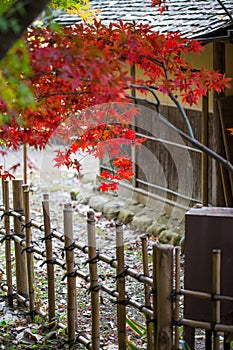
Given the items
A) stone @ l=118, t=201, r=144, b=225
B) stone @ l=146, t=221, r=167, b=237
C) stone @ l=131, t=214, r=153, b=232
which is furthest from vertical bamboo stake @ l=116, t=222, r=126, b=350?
stone @ l=118, t=201, r=144, b=225

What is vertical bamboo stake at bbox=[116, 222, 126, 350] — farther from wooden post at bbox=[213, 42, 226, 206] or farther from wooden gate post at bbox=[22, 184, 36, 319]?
wooden post at bbox=[213, 42, 226, 206]

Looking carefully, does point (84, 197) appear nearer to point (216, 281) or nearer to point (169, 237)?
point (169, 237)

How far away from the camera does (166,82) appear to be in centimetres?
414

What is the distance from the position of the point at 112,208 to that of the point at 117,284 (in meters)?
6.31

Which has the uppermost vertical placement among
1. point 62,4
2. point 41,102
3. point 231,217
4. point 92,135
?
point 62,4

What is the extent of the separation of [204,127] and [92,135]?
332cm

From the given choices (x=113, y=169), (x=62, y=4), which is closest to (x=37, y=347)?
(x=62, y=4)

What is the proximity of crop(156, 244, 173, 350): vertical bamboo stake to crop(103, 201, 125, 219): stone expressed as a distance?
670 centimetres

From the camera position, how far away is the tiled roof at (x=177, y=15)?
7.59 metres

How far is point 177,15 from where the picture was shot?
8.67 m

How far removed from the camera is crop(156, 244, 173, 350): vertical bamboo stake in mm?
3854

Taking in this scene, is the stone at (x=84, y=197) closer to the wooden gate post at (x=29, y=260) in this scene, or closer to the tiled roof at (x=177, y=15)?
the tiled roof at (x=177, y=15)

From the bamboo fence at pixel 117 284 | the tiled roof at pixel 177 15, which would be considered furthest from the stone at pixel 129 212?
the bamboo fence at pixel 117 284

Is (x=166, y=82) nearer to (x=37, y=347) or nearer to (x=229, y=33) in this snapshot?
(x=37, y=347)
